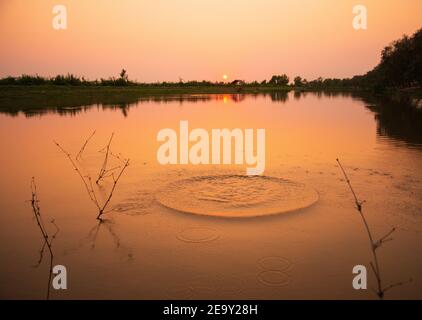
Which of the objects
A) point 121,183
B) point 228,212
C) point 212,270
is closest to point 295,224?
point 228,212

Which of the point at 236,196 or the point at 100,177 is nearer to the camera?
the point at 236,196

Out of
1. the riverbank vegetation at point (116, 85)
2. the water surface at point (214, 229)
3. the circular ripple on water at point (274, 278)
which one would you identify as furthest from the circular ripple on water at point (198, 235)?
the riverbank vegetation at point (116, 85)

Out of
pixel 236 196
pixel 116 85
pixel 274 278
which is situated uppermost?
pixel 116 85

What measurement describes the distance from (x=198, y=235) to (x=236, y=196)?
2282 mm

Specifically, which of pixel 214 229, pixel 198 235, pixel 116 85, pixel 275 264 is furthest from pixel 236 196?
pixel 116 85

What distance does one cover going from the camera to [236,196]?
9.06 meters

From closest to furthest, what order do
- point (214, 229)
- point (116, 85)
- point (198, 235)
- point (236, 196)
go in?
1. point (198, 235)
2. point (214, 229)
3. point (236, 196)
4. point (116, 85)

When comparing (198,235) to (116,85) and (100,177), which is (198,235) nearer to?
(100,177)

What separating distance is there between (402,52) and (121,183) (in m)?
70.1

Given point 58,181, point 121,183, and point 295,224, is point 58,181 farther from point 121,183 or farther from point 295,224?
point 295,224

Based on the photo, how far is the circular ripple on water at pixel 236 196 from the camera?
26.8ft

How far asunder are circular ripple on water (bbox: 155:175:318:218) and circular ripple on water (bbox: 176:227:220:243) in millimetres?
758

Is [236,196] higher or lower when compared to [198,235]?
higher
